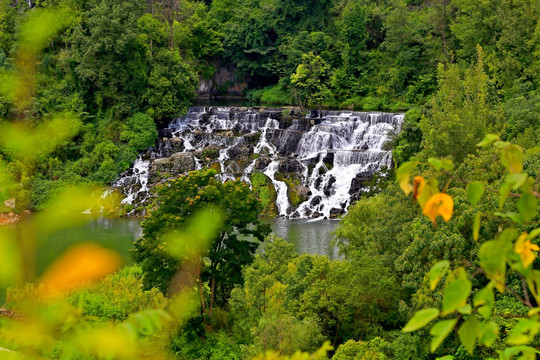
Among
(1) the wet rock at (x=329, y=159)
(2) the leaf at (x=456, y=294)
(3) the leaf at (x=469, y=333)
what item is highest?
(2) the leaf at (x=456, y=294)

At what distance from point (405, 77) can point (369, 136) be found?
7091 mm

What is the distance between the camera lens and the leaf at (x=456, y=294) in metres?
1.06

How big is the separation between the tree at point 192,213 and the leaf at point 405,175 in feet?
27.9

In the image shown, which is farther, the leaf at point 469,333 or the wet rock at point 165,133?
the wet rock at point 165,133

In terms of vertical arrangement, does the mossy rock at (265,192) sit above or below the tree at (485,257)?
below

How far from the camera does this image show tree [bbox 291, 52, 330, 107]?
28.0m

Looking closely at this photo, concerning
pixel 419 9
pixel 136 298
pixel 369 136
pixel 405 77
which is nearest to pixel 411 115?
pixel 369 136

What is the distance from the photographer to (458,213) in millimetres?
8062

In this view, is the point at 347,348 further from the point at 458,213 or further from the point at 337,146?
the point at 337,146

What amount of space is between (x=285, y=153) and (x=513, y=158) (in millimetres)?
21183

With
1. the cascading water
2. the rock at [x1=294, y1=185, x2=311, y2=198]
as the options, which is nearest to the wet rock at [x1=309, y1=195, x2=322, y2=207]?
the cascading water

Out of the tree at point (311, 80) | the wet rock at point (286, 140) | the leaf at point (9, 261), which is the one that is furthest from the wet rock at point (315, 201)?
the leaf at point (9, 261)

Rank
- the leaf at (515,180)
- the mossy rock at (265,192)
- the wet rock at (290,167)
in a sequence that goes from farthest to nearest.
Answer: the wet rock at (290,167), the mossy rock at (265,192), the leaf at (515,180)

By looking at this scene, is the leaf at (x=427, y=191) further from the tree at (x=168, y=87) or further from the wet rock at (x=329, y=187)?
the tree at (x=168, y=87)
